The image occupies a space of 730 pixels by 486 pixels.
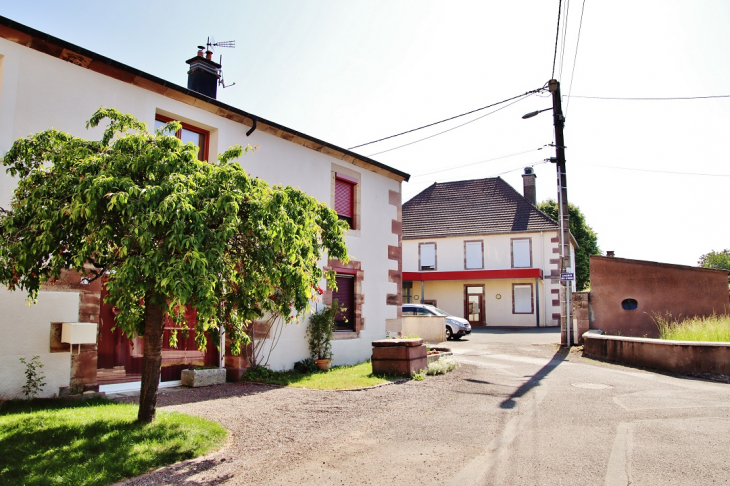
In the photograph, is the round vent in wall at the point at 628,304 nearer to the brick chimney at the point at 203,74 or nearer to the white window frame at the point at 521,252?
the white window frame at the point at 521,252

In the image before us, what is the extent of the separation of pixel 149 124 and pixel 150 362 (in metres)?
4.76

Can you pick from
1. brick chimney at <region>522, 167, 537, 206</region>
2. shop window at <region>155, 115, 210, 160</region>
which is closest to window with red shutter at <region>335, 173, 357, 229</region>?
shop window at <region>155, 115, 210, 160</region>

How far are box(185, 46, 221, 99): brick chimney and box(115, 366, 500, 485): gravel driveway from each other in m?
6.32

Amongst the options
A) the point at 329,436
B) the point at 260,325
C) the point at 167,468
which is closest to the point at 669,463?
the point at 329,436

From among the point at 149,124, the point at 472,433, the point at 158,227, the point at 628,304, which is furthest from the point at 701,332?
the point at 149,124

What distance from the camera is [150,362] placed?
5703mm

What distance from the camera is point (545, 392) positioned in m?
8.62

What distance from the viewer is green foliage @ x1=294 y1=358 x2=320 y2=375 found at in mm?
10974

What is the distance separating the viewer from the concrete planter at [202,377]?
917 centimetres

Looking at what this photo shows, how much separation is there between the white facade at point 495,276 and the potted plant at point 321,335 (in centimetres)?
1701

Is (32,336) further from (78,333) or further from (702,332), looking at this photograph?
(702,332)

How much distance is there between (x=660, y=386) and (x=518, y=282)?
62.3 ft

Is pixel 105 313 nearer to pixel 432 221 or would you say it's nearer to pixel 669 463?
pixel 669 463

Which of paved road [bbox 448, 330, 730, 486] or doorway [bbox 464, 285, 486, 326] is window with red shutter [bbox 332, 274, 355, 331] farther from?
doorway [bbox 464, 285, 486, 326]
